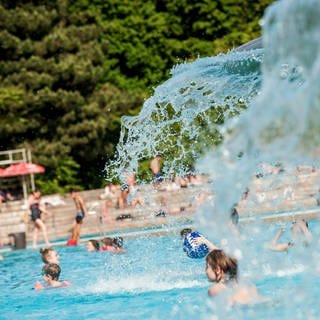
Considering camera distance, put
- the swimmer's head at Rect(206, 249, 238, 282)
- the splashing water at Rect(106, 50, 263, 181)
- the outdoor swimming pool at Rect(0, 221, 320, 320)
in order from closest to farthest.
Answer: the swimmer's head at Rect(206, 249, 238, 282), the outdoor swimming pool at Rect(0, 221, 320, 320), the splashing water at Rect(106, 50, 263, 181)

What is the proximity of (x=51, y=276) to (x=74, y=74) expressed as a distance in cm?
2123

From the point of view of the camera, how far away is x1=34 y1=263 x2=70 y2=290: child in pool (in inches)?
593

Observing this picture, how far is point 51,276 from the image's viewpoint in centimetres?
1518

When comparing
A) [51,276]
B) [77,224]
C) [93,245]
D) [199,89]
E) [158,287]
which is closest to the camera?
[158,287]

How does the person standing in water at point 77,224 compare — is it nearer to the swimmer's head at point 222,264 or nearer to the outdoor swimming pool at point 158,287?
the outdoor swimming pool at point 158,287

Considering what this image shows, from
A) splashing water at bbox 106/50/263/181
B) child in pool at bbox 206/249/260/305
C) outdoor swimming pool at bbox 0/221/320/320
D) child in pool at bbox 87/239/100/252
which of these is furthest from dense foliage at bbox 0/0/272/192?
child in pool at bbox 206/249/260/305

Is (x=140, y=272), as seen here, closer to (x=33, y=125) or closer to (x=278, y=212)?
(x=278, y=212)

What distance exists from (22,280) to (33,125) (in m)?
18.1

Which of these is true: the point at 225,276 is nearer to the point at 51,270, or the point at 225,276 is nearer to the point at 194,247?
A: the point at 194,247

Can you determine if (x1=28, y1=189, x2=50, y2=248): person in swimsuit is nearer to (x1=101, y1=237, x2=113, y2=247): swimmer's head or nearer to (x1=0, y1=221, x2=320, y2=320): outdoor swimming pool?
(x1=0, y1=221, x2=320, y2=320): outdoor swimming pool

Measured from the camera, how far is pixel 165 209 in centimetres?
2722

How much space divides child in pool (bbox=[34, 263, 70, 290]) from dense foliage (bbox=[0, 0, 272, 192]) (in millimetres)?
19746

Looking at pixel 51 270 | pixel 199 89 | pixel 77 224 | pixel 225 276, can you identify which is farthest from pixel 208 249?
pixel 77 224

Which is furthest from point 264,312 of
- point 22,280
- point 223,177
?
point 22,280
